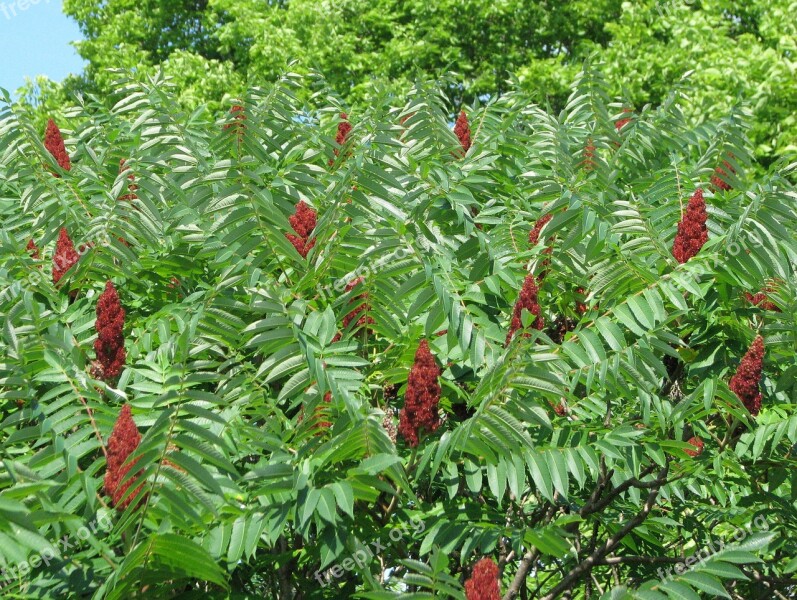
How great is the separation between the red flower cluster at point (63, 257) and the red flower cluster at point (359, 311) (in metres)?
1.30

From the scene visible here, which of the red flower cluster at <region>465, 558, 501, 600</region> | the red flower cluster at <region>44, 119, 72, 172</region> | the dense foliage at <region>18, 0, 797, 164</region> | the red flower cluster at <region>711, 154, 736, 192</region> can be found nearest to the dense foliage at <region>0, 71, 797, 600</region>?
the red flower cluster at <region>465, 558, 501, 600</region>

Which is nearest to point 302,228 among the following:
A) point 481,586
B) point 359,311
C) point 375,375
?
point 359,311

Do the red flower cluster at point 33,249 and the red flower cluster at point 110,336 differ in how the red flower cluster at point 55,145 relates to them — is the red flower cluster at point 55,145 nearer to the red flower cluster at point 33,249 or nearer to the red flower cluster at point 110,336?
the red flower cluster at point 33,249

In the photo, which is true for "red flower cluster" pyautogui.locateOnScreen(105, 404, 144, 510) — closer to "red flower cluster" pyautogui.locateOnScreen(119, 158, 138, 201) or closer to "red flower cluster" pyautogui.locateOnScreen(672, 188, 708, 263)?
"red flower cluster" pyautogui.locateOnScreen(119, 158, 138, 201)

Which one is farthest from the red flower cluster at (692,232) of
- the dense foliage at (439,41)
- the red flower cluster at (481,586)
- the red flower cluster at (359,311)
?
the dense foliage at (439,41)

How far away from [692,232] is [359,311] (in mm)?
1478

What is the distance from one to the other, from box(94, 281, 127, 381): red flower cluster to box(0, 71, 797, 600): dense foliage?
1 centimetres

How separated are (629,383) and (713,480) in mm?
601

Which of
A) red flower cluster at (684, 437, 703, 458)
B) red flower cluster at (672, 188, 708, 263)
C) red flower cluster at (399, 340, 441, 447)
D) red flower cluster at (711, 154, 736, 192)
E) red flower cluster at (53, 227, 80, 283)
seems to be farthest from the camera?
red flower cluster at (711, 154, 736, 192)

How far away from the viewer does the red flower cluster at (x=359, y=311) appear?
427 cm

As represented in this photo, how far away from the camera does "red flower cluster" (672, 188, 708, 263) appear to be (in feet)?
15.2

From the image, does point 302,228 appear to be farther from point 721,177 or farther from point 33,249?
point 721,177

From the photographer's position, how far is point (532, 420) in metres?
3.88

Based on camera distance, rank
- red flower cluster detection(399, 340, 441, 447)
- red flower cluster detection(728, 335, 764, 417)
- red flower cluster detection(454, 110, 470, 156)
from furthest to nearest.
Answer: red flower cluster detection(454, 110, 470, 156)
red flower cluster detection(728, 335, 764, 417)
red flower cluster detection(399, 340, 441, 447)
